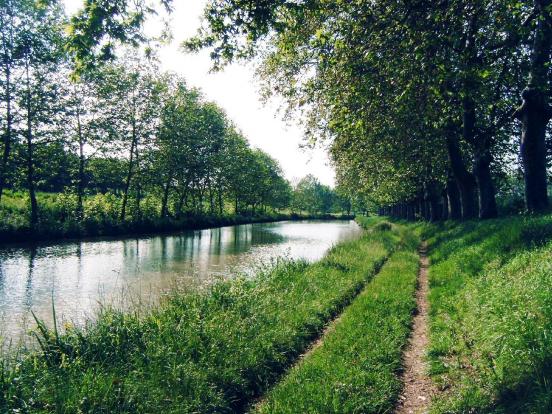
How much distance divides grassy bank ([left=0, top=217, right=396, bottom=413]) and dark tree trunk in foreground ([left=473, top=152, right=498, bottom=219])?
1257cm

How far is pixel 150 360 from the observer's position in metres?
6.72

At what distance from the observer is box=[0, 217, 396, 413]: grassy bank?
5434 millimetres

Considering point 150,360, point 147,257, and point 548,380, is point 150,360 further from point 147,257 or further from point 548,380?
point 147,257

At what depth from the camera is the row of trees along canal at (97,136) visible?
31000 mm

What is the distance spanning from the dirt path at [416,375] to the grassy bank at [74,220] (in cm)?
2941

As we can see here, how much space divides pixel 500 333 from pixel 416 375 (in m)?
1.65

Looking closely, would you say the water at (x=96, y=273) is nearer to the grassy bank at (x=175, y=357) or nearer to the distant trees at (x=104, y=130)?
the grassy bank at (x=175, y=357)

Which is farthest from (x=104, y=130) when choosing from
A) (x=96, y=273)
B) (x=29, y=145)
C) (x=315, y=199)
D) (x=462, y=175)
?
(x=315, y=199)

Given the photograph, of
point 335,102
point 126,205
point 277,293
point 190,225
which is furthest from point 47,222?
point 335,102

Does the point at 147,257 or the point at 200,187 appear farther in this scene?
the point at 200,187

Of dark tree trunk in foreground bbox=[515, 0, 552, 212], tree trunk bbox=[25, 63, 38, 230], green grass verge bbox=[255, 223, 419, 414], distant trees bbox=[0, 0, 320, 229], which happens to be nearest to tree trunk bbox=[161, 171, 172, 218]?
distant trees bbox=[0, 0, 320, 229]

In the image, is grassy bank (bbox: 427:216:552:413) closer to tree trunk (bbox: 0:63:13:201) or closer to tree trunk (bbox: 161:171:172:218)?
tree trunk (bbox: 0:63:13:201)

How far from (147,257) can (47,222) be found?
12.7 metres

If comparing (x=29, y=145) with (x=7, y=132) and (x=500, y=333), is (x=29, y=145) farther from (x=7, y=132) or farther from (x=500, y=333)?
(x=500, y=333)
